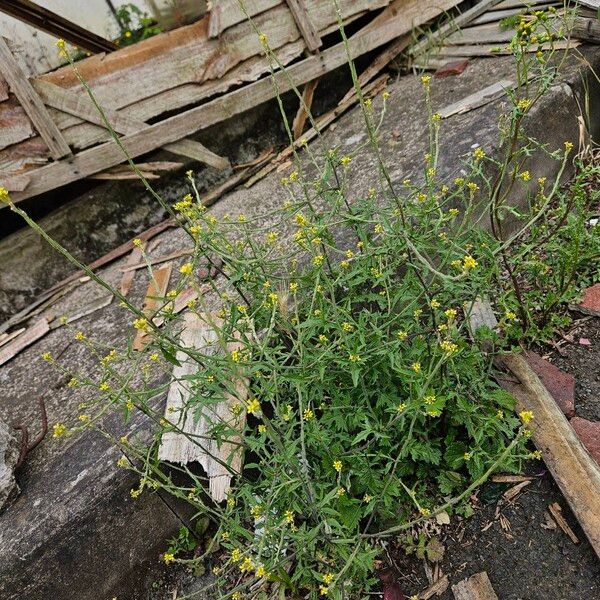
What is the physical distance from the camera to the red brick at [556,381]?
2564mm

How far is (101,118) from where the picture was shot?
4.20m

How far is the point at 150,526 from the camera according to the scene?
2727 millimetres

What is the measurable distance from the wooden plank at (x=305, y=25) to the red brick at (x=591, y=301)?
3557mm

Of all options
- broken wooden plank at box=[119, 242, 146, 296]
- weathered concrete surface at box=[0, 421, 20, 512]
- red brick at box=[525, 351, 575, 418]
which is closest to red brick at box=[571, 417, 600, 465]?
red brick at box=[525, 351, 575, 418]

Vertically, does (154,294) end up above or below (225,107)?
below

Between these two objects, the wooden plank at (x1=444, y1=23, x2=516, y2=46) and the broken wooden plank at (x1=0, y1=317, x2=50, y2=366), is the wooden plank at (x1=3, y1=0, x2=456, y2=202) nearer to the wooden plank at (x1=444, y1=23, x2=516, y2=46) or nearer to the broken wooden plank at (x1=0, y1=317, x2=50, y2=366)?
the wooden plank at (x1=444, y1=23, x2=516, y2=46)

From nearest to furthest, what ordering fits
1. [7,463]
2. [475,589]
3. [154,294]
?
[475,589]
[7,463]
[154,294]

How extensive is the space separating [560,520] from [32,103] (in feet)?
15.1

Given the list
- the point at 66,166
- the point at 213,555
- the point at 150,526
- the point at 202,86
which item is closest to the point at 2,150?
the point at 66,166

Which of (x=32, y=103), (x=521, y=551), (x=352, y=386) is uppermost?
(x=32, y=103)

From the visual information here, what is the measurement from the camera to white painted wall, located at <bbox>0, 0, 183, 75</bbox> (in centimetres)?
550

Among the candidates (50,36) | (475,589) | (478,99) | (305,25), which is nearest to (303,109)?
(305,25)

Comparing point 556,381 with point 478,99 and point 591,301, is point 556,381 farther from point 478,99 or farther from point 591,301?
point 478,99

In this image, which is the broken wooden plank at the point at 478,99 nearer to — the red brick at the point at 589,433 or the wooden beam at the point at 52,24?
the red brick at the point at 589,433
